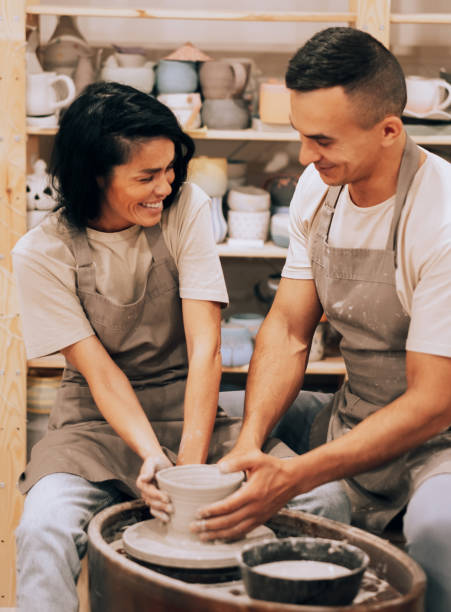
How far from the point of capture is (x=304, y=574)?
126 cm

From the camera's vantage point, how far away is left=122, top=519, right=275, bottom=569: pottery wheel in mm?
1365

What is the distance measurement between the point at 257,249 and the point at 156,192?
47.7 inches

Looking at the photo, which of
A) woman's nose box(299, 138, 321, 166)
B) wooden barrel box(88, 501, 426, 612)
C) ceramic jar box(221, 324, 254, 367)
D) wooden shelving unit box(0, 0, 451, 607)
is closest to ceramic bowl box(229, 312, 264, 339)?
ceramic jar box(221, 324, 254, 367)

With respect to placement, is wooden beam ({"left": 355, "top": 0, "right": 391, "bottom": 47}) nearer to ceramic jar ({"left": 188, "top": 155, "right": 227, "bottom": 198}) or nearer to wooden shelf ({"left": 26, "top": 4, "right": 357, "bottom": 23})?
wooden shelf ({"left": 26, "top": 4, "right": 357, "bottom": 23})

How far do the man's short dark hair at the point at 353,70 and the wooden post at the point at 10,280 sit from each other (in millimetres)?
1486

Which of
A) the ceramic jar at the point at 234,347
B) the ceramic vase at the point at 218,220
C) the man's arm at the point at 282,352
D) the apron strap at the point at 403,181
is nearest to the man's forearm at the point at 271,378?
the man's arm at the point at 282,352

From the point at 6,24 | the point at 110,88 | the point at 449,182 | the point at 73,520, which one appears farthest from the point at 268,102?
the point at 73,520

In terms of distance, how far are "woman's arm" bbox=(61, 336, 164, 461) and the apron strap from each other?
2.01ft

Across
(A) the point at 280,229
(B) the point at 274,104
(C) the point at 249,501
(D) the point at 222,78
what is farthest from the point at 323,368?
(C) the point at 249,501

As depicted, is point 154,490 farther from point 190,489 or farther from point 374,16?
point 374,16

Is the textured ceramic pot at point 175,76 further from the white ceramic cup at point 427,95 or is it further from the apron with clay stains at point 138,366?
the apron with clay stains at point 138,366

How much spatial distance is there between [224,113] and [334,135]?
1.41 m

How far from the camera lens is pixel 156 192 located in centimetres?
186

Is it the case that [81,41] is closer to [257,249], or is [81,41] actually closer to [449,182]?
[257,249]
